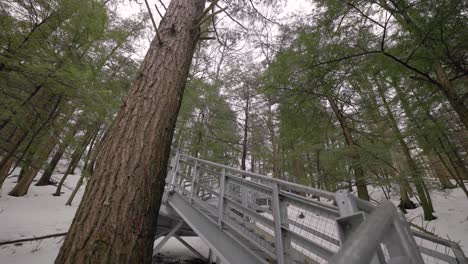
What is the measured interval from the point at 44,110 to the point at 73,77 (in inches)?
80.9

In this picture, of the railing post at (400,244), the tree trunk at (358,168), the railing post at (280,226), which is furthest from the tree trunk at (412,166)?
the railing post at (400,244)

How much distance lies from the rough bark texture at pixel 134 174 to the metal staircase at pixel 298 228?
1.10 meters

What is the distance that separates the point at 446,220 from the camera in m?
6.89

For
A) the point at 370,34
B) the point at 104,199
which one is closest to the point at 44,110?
the point at 104,199


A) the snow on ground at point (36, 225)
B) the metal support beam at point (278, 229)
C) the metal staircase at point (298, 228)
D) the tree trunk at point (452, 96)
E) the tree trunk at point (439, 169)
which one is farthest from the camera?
the tree trunk at point (439, 169)

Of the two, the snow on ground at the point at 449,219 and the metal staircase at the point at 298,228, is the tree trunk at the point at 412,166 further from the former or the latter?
the metal staircase at the point at 298,228

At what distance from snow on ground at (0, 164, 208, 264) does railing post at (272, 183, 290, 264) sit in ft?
19.8

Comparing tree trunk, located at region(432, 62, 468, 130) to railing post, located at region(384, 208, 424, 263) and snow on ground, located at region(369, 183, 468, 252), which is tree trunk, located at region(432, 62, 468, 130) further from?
snow on ground, located at region(369, 183, 468, 252)

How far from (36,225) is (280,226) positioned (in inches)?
334

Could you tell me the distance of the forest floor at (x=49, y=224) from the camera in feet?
16.6

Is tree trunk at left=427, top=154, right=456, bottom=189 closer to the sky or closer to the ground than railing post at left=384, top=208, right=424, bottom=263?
closer to the sky

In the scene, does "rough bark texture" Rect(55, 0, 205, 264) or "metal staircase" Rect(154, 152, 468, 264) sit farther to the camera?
"rough bark texture" Rect(55, 0, 205, 264)

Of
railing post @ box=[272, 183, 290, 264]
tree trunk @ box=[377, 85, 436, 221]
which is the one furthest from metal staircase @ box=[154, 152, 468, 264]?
tree trunk @ box=[377, 85, 436, 221]

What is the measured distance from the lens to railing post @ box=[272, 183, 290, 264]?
187cm
